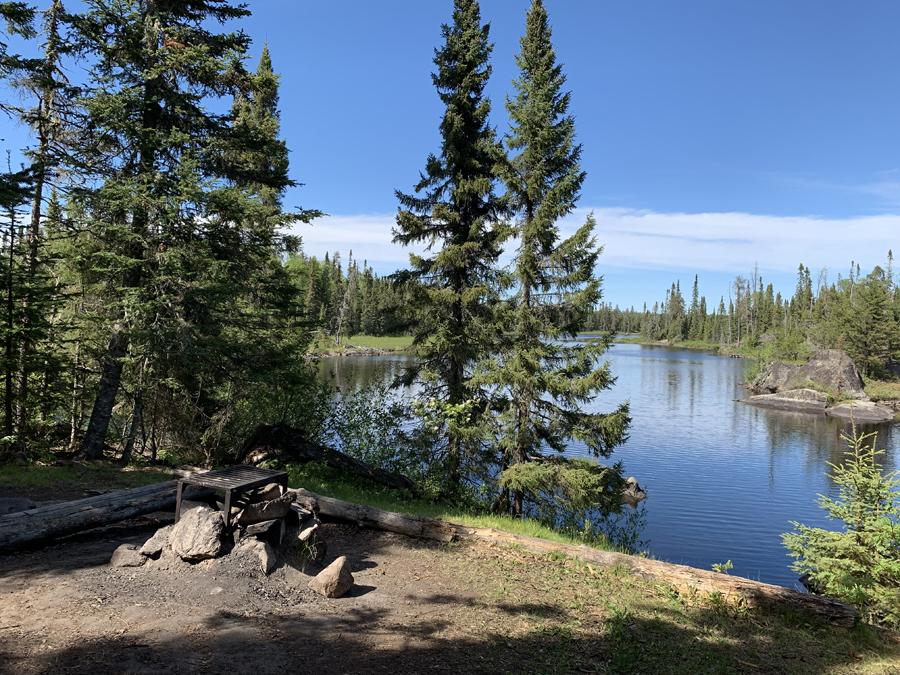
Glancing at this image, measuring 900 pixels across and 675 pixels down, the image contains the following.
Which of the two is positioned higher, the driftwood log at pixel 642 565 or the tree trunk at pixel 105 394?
the tree trunk at pixel 105 394

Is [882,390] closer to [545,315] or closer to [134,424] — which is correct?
[545,315]

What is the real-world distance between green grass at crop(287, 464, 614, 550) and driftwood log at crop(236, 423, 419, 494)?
19 cm

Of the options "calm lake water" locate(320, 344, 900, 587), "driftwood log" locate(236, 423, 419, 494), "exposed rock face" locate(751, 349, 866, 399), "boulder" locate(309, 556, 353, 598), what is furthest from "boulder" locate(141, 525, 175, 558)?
"exposed rock face" locate(751, 349, 866, 399)

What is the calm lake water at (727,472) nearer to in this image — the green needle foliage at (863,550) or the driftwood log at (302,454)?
the green needle foliage at (863,550)

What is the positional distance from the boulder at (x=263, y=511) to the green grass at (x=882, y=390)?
5541 cm

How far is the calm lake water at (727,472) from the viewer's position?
1390 cm

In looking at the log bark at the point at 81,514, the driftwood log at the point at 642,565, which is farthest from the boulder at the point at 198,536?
the driftwood log at the point at 642,565

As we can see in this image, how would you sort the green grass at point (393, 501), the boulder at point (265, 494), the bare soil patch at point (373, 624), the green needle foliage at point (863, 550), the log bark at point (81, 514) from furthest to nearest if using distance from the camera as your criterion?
the green grass at point (393, 501) < the green needle foliage at point (863, 550) < the boulder at point (265, 494) < the log bark at point (81, 514) < the bare soil patch at point (373, 624)

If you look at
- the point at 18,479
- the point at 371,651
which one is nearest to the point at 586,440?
the point at 371,651

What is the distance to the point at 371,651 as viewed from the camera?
429 cm

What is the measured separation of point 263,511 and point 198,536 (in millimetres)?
692

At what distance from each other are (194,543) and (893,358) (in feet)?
242

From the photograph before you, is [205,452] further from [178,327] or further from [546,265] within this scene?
[546,265]

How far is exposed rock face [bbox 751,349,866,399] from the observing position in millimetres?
43375
